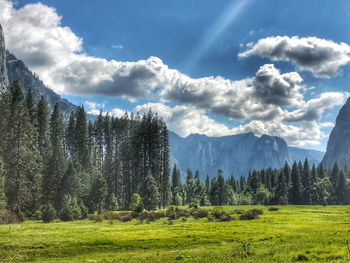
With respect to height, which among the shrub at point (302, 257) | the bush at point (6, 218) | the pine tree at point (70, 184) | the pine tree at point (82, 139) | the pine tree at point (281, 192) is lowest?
the pine tree at point (281, 192)

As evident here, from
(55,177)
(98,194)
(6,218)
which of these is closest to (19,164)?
(55,177)

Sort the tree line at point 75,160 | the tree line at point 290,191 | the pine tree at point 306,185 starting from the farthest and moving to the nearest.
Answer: the pine tree at point 306,185 → the tree line at point 290,191 → the tree line at point 75,160

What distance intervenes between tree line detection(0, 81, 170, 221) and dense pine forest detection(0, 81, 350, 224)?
0.20 m

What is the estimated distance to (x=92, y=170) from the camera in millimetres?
80688

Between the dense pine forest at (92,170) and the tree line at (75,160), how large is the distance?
0.20m

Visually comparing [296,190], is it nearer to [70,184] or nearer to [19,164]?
[70,184]

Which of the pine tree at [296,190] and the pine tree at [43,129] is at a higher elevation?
the pine tree at [43,129]

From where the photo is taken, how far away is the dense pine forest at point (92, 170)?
54.1m

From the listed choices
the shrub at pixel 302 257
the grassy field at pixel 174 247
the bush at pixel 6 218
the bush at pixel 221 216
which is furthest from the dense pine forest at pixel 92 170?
the shrub at pixel 302 257

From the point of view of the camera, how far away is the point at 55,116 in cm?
8662

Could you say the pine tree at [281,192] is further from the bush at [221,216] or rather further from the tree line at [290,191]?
the bush at [221,216]

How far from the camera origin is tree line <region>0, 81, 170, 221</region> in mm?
54050

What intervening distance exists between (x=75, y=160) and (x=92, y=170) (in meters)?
6.32

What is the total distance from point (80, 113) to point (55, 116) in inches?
327
